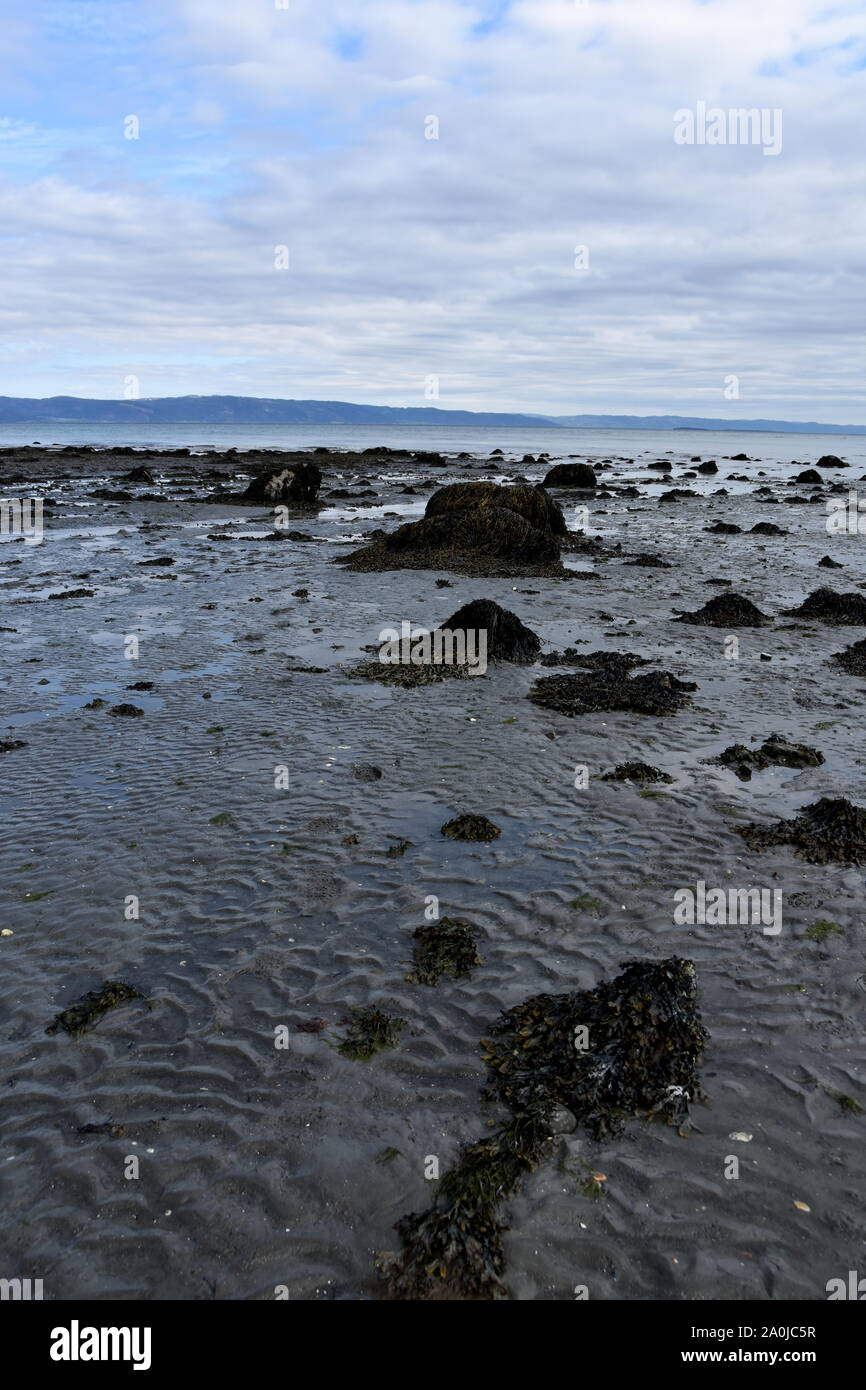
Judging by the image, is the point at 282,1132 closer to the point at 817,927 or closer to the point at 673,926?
the point at 673,926

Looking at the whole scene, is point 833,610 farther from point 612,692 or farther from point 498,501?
point 498,501

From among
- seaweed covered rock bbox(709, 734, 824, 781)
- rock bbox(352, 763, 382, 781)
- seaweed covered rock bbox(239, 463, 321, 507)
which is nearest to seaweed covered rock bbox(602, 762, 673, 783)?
seaweed covered rock bbox(709, 734, 824, 781)

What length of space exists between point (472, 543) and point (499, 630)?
11.0 metres

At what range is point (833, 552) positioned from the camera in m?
28.6

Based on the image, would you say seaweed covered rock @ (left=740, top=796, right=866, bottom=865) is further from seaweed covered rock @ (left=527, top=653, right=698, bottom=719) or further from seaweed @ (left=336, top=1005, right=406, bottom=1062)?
seaweed @ (left=336, top=1005, right=406, bottom=1062)

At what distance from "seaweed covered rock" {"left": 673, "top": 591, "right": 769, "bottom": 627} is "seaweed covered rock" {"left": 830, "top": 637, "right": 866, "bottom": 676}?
2.58m

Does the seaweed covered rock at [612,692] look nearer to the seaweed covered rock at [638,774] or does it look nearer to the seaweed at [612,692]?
the seaweed at [612,692]

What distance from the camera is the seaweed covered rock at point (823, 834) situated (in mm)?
8070

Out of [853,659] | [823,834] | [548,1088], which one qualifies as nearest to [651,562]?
[853,659]

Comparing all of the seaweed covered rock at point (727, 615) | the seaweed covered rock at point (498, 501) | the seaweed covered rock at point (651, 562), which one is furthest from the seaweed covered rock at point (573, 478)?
the seaweed covered rock at point (727, 615)

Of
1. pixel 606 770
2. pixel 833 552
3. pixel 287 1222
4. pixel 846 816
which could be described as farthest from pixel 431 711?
pixel 833 552

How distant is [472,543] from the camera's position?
83.9ft

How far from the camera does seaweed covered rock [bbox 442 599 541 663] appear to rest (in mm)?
14930

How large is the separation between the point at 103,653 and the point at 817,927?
1254 cm
